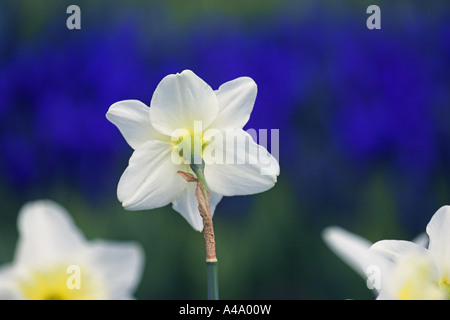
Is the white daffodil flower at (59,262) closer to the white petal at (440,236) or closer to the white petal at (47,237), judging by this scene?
the white petal at (47,237)

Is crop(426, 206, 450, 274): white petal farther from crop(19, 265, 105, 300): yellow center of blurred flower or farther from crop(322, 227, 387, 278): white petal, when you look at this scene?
crop(19, 265, 105, 300): yellow center of blurred flower

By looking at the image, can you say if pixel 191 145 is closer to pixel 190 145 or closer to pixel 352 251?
pixel 190 145

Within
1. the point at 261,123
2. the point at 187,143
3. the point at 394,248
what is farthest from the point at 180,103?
the point at 261,123

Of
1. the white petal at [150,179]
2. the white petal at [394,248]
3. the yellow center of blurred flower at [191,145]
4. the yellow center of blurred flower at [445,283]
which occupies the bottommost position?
the yellow center of blurred flower at [445,283]

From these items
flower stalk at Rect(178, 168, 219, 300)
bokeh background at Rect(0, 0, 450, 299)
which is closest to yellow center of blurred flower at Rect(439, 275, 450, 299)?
flower stalk at Rect(178, 168, 219, 300)

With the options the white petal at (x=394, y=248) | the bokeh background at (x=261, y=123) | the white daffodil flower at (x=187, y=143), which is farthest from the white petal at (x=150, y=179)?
the bokeh background at (x=261, y=123)
